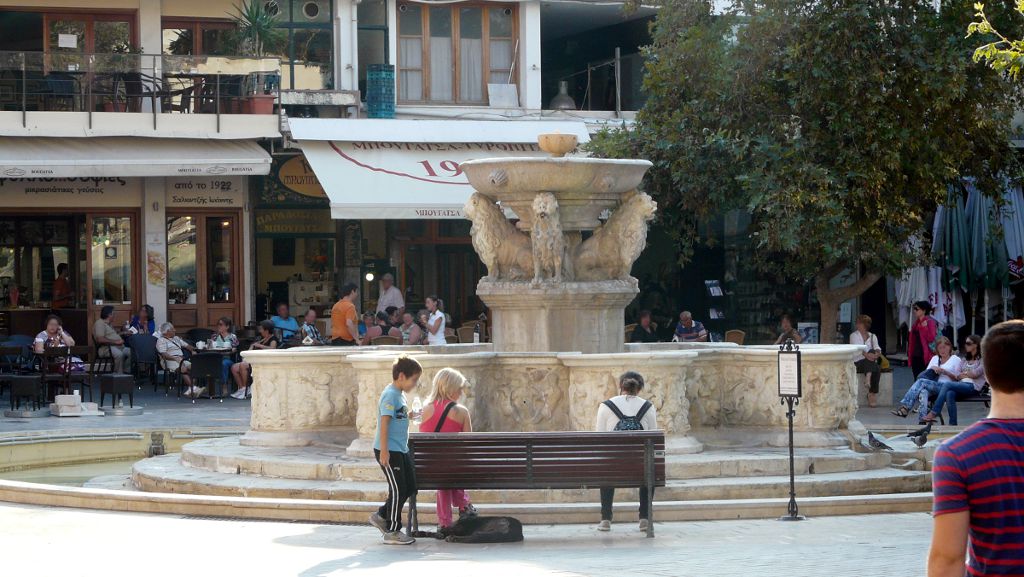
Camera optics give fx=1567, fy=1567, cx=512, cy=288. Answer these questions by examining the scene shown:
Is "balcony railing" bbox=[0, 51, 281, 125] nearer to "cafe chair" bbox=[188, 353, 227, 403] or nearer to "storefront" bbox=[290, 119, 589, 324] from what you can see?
"storefront" bbox=[290, 119, 589, 324]

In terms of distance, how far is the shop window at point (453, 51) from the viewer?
27188 millimetres

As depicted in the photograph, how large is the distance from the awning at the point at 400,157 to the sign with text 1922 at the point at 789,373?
41.5 ft

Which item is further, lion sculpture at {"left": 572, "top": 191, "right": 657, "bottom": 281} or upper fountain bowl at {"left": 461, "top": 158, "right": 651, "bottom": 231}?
lion sculpture at {"left": 572, "top": 191, "right": 657, "bottom": 281}

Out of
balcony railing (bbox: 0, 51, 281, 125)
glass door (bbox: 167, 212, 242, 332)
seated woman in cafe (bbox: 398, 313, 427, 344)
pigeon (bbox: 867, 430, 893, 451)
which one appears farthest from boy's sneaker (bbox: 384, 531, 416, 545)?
glass door (bbox: 167, 212, 242, 332)

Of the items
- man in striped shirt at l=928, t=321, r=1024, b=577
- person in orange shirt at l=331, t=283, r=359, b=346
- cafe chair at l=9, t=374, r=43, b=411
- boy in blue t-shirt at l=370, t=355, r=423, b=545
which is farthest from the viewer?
person in orange shirt at l=331, t=283, r=359, b=346

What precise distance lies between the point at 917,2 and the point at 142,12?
40.8ft

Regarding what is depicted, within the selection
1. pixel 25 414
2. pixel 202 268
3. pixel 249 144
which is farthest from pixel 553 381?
pixel 202 268

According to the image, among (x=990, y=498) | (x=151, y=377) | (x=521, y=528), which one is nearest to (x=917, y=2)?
(x=151, y=377)

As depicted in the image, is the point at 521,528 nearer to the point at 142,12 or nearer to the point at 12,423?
the point at 12,423

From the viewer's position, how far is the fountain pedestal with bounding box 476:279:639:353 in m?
13.6

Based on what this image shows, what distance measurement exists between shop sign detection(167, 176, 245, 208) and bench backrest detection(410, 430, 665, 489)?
659 inches

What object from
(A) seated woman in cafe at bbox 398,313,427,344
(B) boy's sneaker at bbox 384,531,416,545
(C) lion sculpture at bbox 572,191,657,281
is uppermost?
(C) lion sculpture at bbox 572,191,657,281

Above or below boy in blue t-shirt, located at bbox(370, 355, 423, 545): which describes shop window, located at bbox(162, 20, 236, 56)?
above

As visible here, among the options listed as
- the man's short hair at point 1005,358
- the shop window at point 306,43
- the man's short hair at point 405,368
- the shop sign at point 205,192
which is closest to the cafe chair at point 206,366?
the shop sign at point 205,192
